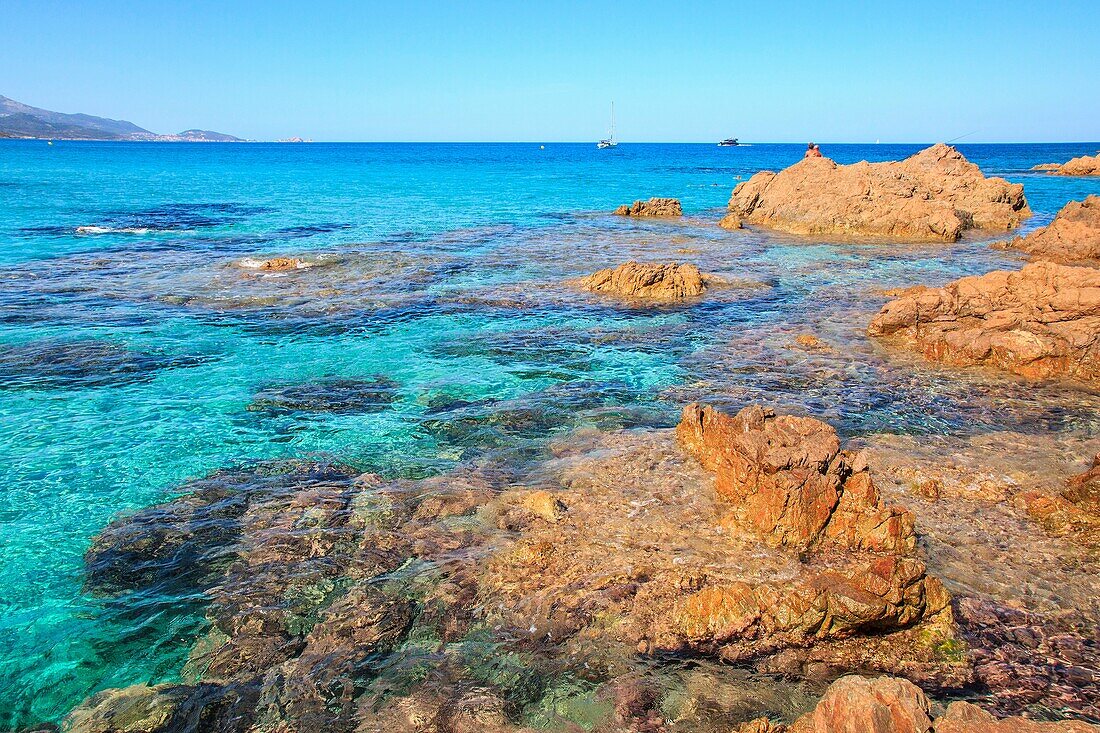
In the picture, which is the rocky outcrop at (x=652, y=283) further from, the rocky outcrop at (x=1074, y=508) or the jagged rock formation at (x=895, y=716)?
the jagged rock formation at (x=895, y=716)

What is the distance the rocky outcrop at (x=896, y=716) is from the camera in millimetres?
4586

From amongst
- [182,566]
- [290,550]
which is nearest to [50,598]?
[182,566]

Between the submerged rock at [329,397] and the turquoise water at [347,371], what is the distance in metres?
0.12

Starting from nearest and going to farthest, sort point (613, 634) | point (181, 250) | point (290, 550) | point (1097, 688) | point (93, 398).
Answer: point (1097, 688) → point (613, 634) → point (290, 550) → point (93, 398) → point (181, 250)

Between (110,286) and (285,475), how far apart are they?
16.6 meters

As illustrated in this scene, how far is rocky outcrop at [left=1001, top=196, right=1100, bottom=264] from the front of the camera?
26.2 meters

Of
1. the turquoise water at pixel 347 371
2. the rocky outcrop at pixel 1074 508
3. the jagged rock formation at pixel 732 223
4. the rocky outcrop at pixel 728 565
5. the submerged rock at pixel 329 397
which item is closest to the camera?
the rocky outcrop at pixel 728 565

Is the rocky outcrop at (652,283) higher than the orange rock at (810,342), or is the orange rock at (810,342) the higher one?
the rocky outcrop at (652,283)

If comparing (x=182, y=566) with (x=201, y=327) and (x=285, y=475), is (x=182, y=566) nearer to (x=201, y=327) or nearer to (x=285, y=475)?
(x=285, y=475)

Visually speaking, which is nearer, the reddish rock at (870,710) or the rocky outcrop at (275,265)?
the reddish rock at (870,710)

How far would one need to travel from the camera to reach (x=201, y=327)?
17.8m

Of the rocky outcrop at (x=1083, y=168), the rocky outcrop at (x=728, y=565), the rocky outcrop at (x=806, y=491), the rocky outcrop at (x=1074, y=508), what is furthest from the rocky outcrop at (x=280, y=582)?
the rocky outcrop at (x=1083, y=168)

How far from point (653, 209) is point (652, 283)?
83.5 ft

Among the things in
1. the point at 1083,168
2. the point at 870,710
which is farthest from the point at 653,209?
the point at 1083,168
